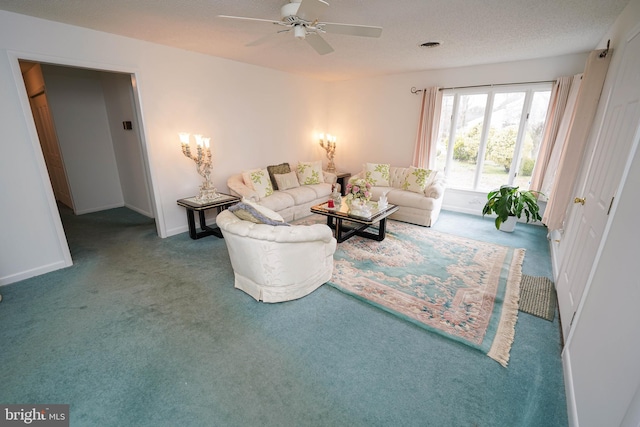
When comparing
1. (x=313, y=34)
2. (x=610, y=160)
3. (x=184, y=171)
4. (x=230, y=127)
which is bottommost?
(x=184, y=171)

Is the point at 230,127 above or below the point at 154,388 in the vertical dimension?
above

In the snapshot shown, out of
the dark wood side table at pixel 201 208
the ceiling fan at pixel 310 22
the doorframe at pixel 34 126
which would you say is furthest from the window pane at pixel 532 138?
the doorframe at pixel 34 126

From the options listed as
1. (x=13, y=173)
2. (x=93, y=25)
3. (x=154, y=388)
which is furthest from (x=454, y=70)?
(x=13, y=173)

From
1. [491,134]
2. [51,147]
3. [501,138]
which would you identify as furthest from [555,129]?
[51,147]

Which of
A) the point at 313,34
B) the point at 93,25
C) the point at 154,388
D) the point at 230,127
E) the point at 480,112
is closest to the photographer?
the point at 154,388

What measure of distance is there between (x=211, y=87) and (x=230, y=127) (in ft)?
2.10

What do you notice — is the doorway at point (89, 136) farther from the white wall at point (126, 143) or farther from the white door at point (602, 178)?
the white door at point (602, 178)

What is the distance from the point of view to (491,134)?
4.71 metres

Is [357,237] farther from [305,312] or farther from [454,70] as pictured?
[454,70]

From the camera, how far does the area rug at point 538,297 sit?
234 cm

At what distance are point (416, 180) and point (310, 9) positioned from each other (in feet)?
11.4

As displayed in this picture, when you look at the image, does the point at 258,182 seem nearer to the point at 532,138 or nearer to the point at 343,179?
the point at 343,179

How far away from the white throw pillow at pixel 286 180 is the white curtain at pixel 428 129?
247 centimetres

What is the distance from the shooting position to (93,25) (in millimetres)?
2777
